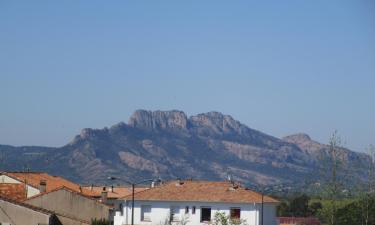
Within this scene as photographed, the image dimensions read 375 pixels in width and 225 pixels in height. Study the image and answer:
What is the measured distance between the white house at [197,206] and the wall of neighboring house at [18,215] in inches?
472

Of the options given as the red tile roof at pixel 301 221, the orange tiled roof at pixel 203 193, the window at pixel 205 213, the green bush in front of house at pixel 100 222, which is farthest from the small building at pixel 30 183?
the red tile roof at pixel 301 221

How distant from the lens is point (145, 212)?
239 feet

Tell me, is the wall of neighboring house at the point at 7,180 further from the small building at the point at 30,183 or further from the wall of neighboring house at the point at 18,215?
the wall of neighboring house at the point at 18,215

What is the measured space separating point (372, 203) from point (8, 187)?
1239 inches

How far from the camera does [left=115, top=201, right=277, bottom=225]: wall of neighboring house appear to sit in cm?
6975

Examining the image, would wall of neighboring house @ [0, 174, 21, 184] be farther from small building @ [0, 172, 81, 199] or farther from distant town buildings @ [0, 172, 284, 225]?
distant town buildings @ [0, 172, 284, 225]

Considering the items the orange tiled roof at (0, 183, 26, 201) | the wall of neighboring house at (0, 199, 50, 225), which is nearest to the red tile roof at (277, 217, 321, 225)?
the orange tiled roof at (0, 183, 26, 201)

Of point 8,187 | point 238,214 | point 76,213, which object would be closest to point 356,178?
point 238,214

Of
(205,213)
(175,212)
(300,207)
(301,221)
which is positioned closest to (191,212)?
(205,213)

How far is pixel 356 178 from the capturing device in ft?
205

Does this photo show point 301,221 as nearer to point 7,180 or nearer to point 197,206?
point 197,206

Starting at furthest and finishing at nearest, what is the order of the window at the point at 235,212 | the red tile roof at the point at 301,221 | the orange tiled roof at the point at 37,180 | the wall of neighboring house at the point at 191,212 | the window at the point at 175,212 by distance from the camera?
the red tile roof at the point at 301,221, the orange tiled roof at the point at 37,180, the window at the point at 175,212, the window at the point at 235,212, the wall of neighboring house at the point at 191,212

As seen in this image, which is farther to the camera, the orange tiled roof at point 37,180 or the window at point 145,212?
the orange tiled roof at point 37,180

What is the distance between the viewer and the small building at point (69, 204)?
7019 cm
